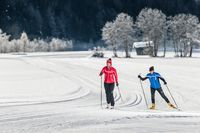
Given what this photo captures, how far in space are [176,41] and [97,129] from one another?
97570 millimetres

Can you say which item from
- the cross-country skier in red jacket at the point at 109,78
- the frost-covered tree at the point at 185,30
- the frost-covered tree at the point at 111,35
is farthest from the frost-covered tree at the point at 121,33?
the cross-country skier in red jacket at the point at 109,78

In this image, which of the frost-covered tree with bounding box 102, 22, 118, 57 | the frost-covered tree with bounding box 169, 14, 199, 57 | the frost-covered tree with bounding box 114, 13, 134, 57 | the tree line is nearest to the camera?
the tree line

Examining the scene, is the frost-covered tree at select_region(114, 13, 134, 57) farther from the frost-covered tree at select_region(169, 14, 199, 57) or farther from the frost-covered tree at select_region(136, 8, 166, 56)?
the frost-covered tree at select_region(169, 14, 199, 57)

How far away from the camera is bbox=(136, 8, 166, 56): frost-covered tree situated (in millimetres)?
100375

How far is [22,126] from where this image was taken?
11172mm

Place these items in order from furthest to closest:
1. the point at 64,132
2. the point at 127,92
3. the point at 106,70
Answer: the point at 127,92 → the point at 106,70 → the point at 64,132

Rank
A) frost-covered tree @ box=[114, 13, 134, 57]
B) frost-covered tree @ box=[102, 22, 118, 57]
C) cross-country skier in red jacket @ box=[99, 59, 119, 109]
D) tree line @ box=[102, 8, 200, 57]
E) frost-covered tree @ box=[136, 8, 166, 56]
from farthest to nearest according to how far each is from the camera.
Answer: frost-covered tree @ box=[102, 22, 118, 57] < frost-covered tree @ box=[114, 13, 134, 57] < tree line @ box=[102, 8, 200, 57] < frost-covered tree @ box=[136, 8, 166, 56] < cross-country skier in red jacket @ box=[99, 59, 119, 109]

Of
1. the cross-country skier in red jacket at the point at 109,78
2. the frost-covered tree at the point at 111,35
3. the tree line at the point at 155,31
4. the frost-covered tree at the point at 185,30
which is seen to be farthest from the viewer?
the frost-covered tree at the point at 111,35

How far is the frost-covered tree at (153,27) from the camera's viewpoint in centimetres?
10038

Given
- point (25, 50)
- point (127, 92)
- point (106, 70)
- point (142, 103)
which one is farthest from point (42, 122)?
point (25, 50)

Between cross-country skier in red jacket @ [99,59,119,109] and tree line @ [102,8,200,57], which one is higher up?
tree line @ [102,8,200,57]

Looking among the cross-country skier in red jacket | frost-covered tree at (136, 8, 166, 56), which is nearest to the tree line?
frost-covered tree at (136, 8, 166, 56)

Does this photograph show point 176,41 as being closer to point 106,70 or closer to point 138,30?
point 138,30

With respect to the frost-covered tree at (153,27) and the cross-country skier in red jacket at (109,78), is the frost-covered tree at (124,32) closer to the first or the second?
the frost-covered tree at (153,27)
